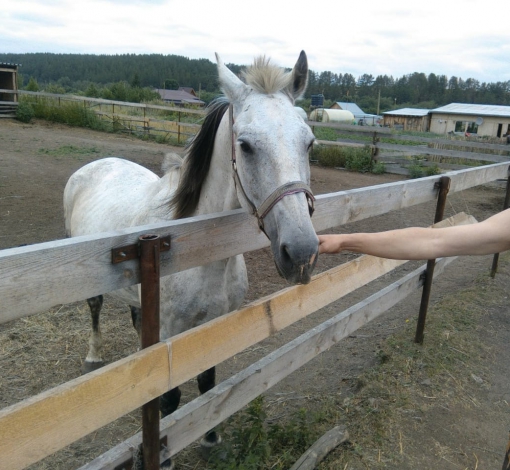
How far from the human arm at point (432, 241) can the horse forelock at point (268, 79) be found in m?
0.72

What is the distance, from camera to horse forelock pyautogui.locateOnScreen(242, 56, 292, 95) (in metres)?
1.95

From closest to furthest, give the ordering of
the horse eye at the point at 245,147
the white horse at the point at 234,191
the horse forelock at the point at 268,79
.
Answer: the white horse at the point at 234,191 → the horse eye at the point at 245,147 → the horse forelock at the point at 268,79

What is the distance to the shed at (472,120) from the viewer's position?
4291cm

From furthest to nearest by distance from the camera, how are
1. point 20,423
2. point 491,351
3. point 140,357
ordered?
1. point 491,351
2. point 140,357
3. point 20,423

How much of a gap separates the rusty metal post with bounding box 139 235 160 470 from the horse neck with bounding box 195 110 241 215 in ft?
2.45

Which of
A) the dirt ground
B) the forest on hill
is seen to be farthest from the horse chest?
the forest on hill

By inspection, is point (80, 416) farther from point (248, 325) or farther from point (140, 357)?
point (248, 325)

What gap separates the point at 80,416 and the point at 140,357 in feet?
0.82

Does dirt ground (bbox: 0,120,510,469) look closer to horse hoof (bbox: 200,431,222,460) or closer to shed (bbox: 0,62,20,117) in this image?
horse hoof (bbox: 200,431,222,460)

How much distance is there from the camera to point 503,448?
2.80 m

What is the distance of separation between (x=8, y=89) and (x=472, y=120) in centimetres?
4320

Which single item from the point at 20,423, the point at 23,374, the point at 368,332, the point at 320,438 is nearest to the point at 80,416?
the point at 20,423

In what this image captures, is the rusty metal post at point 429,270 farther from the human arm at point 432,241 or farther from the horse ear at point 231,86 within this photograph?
the horse ear at point 231,86

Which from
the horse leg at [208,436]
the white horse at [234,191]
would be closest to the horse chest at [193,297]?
the white horse at [234,191]
